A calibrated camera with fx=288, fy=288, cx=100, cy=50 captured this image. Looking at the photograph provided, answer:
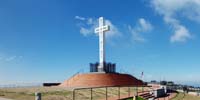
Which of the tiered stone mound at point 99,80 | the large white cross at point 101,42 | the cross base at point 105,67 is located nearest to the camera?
the tiered stone mound at point 99,80

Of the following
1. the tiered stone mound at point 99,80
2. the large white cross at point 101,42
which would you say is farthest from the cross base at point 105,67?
the tiered stone mound at point 99,80

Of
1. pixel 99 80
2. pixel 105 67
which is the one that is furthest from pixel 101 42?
pixel 99 80

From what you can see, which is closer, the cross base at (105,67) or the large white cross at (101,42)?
the cross base at (105,67)

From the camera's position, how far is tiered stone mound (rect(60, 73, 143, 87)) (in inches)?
1572

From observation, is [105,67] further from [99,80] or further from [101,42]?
[101,42]

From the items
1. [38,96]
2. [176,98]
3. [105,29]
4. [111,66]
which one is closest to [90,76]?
[111,66]

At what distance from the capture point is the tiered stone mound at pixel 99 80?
39938 millimetres

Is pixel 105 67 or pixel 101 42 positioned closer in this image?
pixel 105 67

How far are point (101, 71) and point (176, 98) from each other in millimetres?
14990

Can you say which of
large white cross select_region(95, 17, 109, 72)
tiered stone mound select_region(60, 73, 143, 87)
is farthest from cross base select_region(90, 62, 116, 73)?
tiered stone mound select_region(60, 73, 143, 87)

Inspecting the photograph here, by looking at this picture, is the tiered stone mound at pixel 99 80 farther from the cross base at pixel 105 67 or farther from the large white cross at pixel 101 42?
the large white cross at pixel 101 42

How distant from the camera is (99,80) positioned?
40.3 metres

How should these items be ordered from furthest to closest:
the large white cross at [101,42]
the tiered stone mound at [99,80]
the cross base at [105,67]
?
the large white cross at [101,42] → the cross base at [105,67] → the tiered stone mound at [99,80]

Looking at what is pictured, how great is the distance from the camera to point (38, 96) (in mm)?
16391
